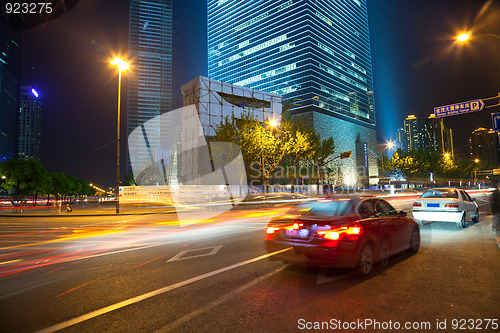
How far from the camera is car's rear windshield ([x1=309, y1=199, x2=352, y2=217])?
571 centimetres

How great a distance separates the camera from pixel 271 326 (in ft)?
10.9

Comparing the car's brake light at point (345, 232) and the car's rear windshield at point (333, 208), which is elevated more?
the car's rear windshield at point (333, 208)

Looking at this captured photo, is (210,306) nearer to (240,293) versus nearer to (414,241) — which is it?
(240,293)

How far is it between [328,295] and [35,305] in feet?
14.8

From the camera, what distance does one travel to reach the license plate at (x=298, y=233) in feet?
17.9

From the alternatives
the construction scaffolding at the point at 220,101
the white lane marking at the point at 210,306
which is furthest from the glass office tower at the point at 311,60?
the white lane marking at the point at 210,306

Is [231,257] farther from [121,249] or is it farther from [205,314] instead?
[121,249]

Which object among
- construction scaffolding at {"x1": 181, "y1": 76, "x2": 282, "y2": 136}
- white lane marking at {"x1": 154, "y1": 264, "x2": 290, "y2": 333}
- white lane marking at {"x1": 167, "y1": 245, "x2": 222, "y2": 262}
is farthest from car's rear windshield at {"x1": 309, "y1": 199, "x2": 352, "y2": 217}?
construction scaffolding at {"x1": 181, "y1": 76, "x2": 282, "y2": 136}

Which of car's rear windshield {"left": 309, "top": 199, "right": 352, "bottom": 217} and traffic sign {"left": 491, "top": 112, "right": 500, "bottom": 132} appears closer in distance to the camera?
car's rear windshield {"left": 309, "top": 199, "right": 352, "bottom": 217}

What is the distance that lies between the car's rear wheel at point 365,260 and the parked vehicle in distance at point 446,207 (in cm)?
781

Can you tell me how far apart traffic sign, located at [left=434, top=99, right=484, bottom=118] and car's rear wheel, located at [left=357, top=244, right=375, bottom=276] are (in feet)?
53.7

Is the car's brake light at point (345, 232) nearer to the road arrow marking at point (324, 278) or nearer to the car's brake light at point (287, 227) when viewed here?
the car's brake light at point (287, 227)

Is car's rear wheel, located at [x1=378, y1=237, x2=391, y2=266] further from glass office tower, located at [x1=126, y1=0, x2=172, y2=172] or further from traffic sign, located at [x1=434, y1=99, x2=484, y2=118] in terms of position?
glass office tower, located at [x1=126, y1=0, x2=172, y2=172]

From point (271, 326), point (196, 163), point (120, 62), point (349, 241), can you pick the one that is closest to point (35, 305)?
point (271, 326)
